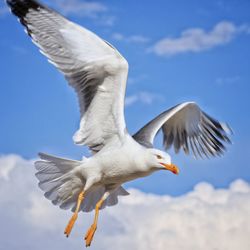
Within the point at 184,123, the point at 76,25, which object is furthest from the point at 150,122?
the point at 76,25

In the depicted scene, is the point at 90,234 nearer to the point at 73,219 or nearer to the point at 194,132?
the point at 73,219

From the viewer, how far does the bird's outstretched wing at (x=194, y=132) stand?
12.6m

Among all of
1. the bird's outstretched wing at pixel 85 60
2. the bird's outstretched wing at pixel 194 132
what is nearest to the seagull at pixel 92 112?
the bird's outstretched wing at pixel 85 60

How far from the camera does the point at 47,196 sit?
11.4 meters

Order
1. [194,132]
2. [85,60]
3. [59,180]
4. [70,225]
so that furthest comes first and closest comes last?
1. [194,132]
2. [59,180]
3. [70,225]
4. [85,60]

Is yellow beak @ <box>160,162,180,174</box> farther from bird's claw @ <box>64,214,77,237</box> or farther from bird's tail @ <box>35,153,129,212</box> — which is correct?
bird's claw @ <box>64,214,77,237</box>

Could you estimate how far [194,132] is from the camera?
1277 centimetres

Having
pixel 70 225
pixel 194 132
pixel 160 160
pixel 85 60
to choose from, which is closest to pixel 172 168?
pixel 160 160

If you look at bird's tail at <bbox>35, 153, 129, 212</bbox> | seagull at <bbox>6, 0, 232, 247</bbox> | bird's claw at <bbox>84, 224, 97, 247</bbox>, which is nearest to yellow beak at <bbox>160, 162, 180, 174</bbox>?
seagull at <bbox>6, 0, 232, 247</bbox>

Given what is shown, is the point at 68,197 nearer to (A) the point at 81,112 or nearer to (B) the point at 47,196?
(B) the point at 47,196

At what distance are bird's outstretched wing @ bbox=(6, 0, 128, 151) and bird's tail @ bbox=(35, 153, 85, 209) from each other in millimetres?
643

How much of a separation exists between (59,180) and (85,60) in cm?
161

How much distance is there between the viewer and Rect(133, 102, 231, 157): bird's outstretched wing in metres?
12.6

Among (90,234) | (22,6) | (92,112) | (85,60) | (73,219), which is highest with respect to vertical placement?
(22,6)
